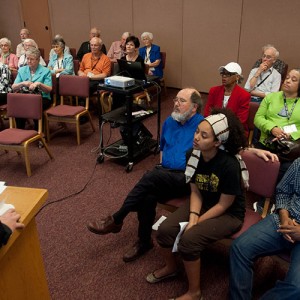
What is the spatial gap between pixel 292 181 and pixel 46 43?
7.35m

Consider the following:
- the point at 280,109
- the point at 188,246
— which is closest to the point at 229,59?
the point at 280,109

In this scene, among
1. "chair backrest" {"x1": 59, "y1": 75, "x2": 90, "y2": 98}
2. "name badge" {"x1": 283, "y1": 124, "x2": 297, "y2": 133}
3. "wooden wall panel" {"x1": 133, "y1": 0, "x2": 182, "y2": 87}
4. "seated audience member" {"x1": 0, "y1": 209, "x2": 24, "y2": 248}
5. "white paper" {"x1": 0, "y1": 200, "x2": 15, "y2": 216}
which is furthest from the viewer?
"wooden wall panel" {"x1": 133, "y1": 0, "x2": 182, "y2": 87}

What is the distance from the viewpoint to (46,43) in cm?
786

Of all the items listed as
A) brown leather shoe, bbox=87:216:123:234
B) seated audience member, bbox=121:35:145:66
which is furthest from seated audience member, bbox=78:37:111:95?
brown leather shoe, bbox=87:216:123:234

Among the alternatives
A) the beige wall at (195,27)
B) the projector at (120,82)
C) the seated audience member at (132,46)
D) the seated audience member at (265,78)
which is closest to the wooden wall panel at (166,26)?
the beige wall at (195,27)

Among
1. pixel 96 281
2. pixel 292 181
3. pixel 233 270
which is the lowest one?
pixel 96 281

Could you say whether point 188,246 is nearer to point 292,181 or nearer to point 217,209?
point 217,209

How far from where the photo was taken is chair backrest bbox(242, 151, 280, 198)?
2035mm

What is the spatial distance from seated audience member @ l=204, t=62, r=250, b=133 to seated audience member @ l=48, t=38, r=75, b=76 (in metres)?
2.72

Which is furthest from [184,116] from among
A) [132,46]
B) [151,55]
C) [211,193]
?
[151,55]

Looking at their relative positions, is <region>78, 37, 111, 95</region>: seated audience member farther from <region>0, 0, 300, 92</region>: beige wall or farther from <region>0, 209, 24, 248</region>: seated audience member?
<region>0, 209, 24, 248</region>: seated audience member

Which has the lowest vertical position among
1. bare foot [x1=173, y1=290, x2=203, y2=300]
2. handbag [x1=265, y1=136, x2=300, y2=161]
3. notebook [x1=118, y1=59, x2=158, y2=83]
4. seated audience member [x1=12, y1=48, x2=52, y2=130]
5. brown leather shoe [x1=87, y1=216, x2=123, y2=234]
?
bare foot [x1=173, y1=290, x2=203, y2=300]

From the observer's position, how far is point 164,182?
223 cm

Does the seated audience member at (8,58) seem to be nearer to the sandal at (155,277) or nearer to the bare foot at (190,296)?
the sandal at (155,277)
